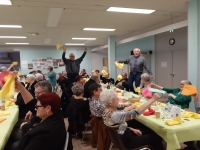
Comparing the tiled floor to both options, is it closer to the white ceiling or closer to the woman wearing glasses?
the woman wearing glasses

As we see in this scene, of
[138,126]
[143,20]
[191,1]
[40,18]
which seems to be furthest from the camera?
[143,20]

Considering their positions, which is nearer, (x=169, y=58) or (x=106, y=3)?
(x=106, y=3)

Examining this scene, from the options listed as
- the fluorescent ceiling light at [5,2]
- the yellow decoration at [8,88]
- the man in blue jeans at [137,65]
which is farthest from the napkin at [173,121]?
the fluorescent ceiling light at [5,2]

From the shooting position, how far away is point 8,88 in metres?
1.72

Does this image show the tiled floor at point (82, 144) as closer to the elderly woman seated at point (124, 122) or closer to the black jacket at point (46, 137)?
the elderly woman seated at point (124, 122)

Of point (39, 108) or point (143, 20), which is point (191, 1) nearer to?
point (143, 20)

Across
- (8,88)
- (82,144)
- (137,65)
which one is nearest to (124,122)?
(8,88)

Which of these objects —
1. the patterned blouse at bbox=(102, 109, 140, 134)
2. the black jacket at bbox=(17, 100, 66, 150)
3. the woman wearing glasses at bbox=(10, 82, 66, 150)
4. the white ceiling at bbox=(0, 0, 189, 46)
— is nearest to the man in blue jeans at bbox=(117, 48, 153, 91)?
the white ceiling at bbox=(0, 0, 189, 46)

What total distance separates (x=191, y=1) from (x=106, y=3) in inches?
74.1

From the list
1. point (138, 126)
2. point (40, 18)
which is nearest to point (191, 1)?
point (138, 126)

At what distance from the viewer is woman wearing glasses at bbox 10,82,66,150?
1.46 metres

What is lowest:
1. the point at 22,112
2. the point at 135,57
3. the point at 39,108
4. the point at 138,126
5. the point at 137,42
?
the point at 138,126

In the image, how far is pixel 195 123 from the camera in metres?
2.09

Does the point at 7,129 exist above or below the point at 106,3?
below
